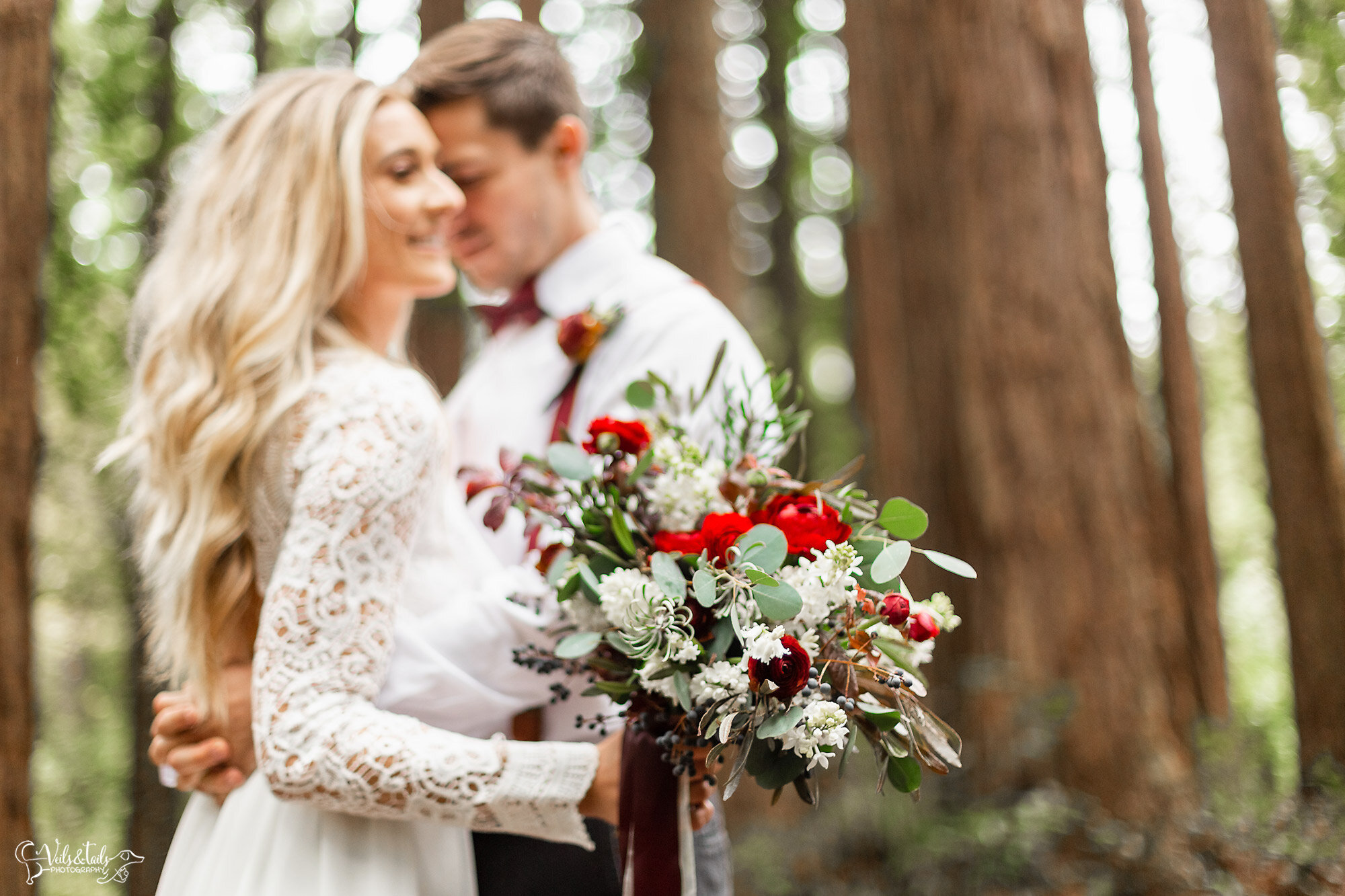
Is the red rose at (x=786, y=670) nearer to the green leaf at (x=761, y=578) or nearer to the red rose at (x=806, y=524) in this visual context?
the green leaf at (x=761, y=578)

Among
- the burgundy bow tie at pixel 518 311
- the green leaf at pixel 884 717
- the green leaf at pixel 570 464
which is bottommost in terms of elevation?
the green leaf at pixel 884 717

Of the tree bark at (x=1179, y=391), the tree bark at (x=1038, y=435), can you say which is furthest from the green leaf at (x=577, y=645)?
the tree bark at (x=1179, y=391)

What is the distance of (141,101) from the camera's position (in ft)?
16.2

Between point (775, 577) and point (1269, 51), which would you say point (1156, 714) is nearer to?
point (1269, 51)

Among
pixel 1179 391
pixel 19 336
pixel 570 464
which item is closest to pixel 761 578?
pixel 570 464

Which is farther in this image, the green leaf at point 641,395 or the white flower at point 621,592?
the green leaf at point 641,395

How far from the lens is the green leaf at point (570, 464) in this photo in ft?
5.52

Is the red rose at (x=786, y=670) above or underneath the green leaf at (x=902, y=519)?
underneath

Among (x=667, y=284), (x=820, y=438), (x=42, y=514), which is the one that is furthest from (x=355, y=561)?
(x=820, y=438)

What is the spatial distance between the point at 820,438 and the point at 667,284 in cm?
1062

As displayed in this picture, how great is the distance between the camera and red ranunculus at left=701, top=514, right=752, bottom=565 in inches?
57.1

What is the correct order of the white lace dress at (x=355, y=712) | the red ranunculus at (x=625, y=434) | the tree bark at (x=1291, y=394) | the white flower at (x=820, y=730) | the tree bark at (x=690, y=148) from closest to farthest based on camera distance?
the white flower at (x=820, y=730) < the white lace dress at (x=355, y=712) < the red ranunculus at (x=625, y=434) < the tree bark at (x=1291, y=394) < the tree bark at (x=690, y=148)

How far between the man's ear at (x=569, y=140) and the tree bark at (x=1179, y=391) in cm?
404

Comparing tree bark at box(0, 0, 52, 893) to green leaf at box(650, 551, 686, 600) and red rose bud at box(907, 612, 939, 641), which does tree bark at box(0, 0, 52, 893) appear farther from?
red rose bud at box(907, 612, 939, 641)
